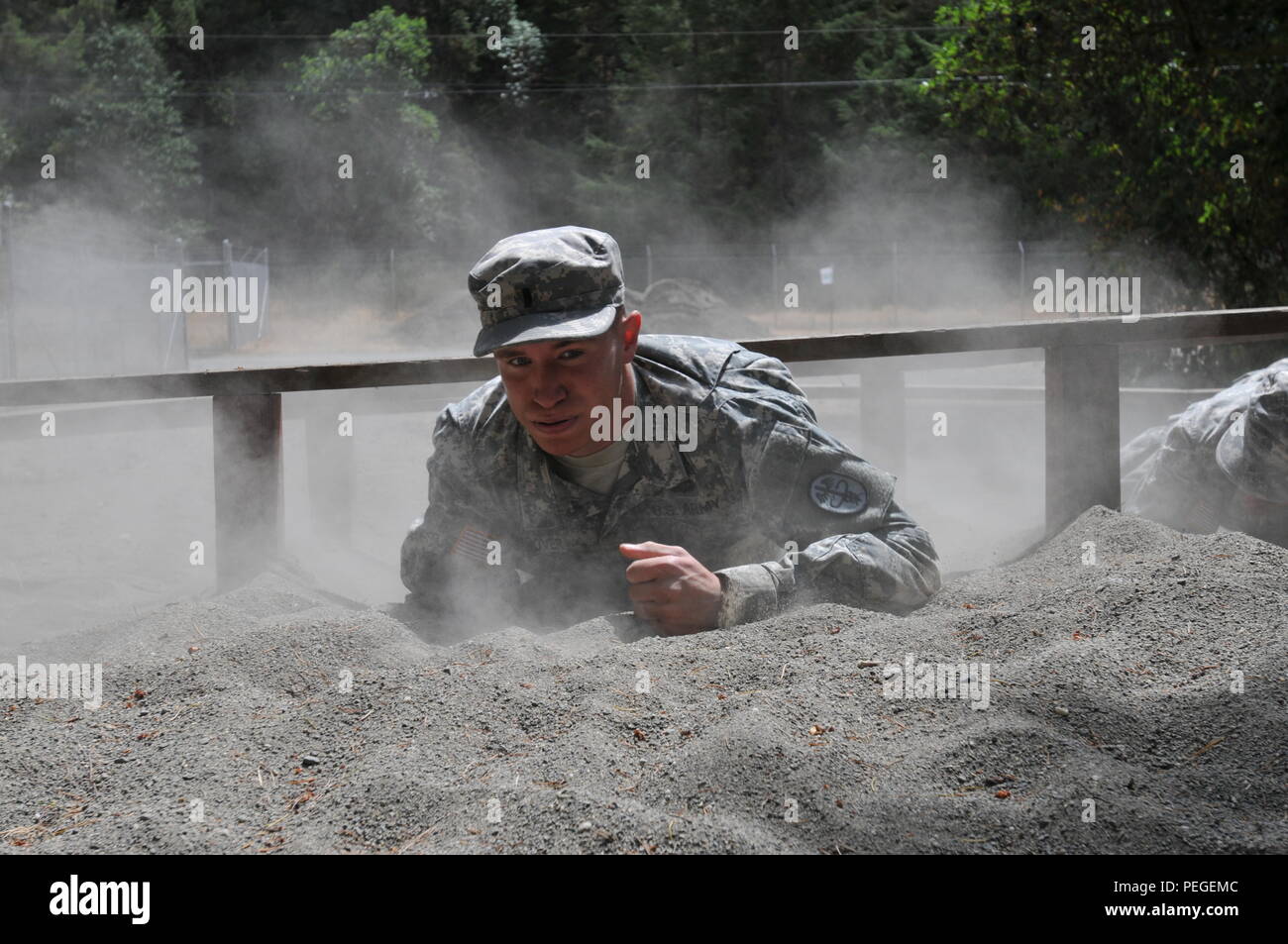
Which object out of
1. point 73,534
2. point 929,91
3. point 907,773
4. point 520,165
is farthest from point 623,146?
point 907,773

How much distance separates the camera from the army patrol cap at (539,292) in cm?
261

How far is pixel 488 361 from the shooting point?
3.65 m

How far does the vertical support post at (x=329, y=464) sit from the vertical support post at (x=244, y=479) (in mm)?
1929

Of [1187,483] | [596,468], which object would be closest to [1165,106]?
[1187,483]

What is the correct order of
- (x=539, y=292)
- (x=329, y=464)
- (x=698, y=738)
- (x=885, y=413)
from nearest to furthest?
(x=698, y=738)
(x=539, y=292)
(x=329, y=464)
(x=885, y=413)

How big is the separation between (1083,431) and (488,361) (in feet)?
→ 5.78

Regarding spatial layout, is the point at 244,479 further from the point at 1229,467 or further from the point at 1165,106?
the point at 1165,106

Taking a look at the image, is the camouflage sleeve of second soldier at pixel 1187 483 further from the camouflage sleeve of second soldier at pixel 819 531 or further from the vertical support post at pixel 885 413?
the vertical support post at pixel 885 413

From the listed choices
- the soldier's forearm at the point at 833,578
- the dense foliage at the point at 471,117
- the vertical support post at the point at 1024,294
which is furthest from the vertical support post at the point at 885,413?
the dense foliage at the point at 471,117

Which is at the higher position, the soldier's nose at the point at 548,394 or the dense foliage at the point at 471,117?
the dense foliage at the point at 471,117

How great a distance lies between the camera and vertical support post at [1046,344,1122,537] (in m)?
3.55

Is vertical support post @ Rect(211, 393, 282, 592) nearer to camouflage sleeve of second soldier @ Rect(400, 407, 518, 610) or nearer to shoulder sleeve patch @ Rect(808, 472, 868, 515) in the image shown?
camouflage sleeve of second soldier @ Rect(400, 407, 518, 610)

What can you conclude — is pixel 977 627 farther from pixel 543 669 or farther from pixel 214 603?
pixel 214 603

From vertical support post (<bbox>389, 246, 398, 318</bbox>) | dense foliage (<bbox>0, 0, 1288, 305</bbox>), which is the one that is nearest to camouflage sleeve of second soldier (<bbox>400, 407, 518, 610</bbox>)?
dense foliage (<bbox>0, 0, 1288, 305</bbox>)
